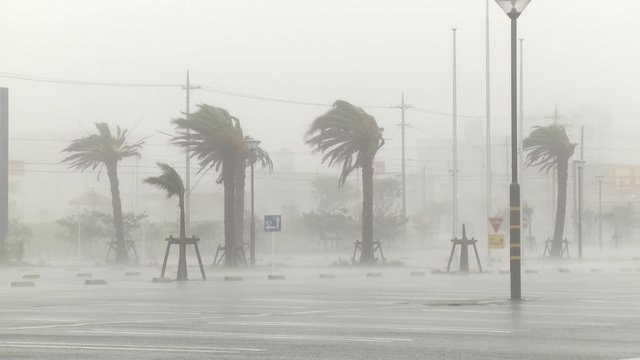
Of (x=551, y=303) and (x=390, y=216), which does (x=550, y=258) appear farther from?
(x=551, y=303)

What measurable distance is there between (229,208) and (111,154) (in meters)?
13.8

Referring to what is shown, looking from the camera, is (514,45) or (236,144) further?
(236,144)

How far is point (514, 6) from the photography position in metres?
24.0

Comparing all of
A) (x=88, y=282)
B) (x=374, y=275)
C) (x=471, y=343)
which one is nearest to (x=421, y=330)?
(x=471, y=343)

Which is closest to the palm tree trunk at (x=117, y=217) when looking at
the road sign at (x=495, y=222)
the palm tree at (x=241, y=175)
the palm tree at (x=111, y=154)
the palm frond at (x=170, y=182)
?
the palm tree at (x=111, y=154)

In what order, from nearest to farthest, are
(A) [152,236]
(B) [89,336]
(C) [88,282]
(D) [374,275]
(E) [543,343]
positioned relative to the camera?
(E) [543,343], (B) [89,336], (C) [88,282], (D) [374,275], (A) [152,236]

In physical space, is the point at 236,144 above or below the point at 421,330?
above

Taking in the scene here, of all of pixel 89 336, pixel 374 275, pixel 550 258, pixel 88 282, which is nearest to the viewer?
pixel 89 336

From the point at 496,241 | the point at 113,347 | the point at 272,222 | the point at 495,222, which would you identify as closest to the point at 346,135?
the point at 272,222

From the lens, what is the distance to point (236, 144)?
55469 millimetres

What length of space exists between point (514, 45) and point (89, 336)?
12058 mm

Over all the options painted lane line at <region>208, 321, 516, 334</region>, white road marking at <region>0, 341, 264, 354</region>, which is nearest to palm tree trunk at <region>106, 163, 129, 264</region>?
painted lane line at <region>208, 321, 516, 334</region>

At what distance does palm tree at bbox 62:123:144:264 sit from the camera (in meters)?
67.0

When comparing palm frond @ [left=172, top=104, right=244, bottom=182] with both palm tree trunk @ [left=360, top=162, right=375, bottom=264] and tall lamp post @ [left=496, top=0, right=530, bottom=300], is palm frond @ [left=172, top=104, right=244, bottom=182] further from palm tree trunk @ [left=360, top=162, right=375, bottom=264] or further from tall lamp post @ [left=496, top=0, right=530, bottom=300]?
tall lamp post @ [left=496, top=0, right=530, bottom=300]
